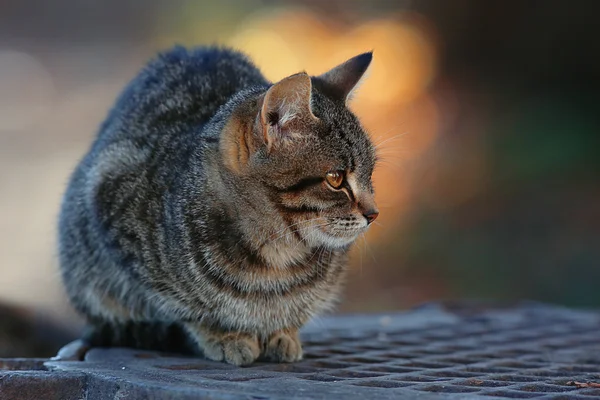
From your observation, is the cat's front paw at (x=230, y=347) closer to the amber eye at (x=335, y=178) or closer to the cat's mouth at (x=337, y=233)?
the cat's mouth at (x=337, y=233)

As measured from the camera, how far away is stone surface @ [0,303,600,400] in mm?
2271

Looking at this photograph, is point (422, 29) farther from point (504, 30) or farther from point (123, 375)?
point (123, 375)

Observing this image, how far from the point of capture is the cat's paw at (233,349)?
2883 millimetres

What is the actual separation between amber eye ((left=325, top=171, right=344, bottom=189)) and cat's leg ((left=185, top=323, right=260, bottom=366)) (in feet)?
2.10

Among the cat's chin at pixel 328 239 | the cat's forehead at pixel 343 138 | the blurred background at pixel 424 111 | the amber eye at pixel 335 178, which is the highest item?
the blurred background at pixel 424 111

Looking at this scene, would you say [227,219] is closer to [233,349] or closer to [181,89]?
[233,349]

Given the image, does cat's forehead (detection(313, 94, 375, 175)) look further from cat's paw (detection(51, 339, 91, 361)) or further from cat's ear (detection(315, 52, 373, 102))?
cat's paw (detection(51, 339, 91, 361))

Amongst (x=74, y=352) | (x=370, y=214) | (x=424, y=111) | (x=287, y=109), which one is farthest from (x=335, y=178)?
(x=424, y=111)

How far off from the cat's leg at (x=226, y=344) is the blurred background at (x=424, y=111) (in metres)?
4.42

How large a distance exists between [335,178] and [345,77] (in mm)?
501

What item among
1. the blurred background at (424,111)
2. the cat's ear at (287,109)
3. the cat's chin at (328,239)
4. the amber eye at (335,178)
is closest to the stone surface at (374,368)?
the cat's chin at (328,239)

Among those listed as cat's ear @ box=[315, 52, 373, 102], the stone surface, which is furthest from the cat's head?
the stone surface

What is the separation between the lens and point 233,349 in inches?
114

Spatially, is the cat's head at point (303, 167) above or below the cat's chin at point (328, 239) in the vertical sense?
above
